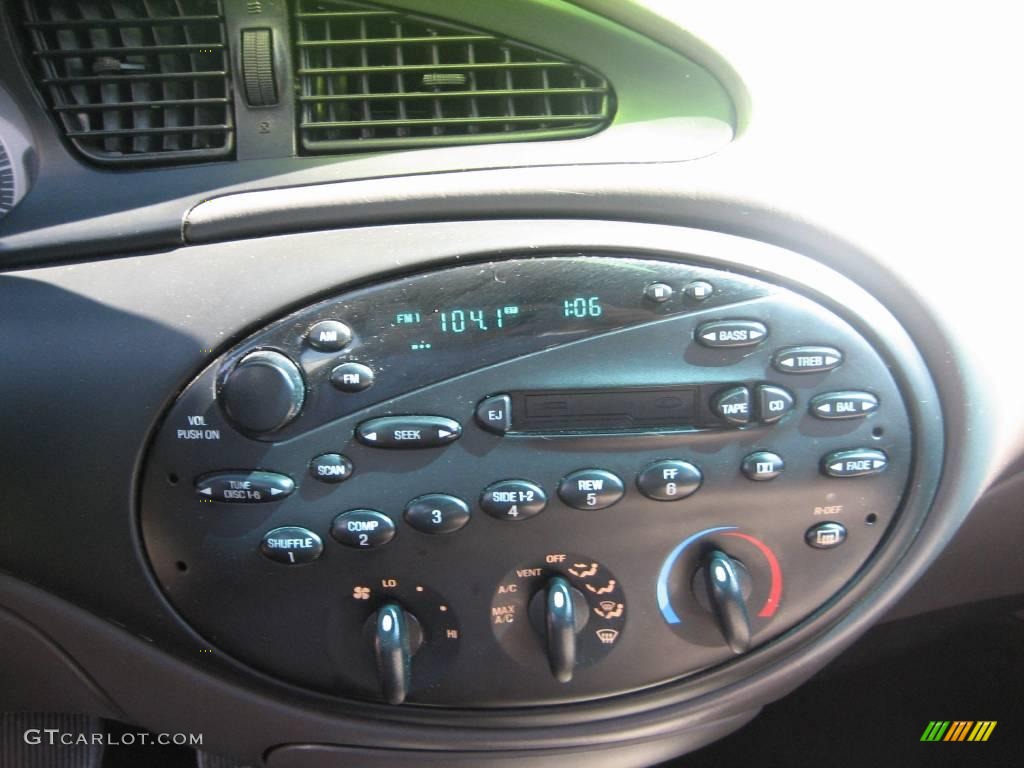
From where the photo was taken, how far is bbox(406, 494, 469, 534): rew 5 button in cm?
74

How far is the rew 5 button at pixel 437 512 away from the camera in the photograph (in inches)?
29.3

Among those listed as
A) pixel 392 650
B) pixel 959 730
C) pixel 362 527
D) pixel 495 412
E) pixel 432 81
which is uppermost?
pixel 432 81

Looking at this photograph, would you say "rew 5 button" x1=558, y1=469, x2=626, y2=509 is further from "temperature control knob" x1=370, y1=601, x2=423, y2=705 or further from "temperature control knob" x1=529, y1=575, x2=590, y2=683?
"temperature control knob" x1=370, y1=601, x2=423, y2=705

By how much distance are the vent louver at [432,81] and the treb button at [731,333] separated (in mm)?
221

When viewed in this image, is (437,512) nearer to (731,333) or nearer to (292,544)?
(292,544)

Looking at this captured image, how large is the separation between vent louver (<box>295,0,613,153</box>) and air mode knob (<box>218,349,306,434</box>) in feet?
0.70

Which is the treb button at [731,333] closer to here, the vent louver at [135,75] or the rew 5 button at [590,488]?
the rew 5 button at [590,488]

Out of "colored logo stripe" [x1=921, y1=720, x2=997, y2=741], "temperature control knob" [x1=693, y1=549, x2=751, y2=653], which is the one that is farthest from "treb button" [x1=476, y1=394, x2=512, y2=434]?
"colored logo stripe" [x1=921, y1=720, x2=997, y2=741]

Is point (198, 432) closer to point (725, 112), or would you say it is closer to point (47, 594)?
point (47, 594)

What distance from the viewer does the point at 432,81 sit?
765 mm

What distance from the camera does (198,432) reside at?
2.48 ft

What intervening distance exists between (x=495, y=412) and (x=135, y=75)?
18.7 inches

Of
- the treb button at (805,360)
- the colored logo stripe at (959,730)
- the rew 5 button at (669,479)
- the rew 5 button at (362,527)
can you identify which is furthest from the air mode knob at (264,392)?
the colored logo stripe at (959,730)

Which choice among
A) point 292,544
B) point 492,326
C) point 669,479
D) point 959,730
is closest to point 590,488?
point 669,479
